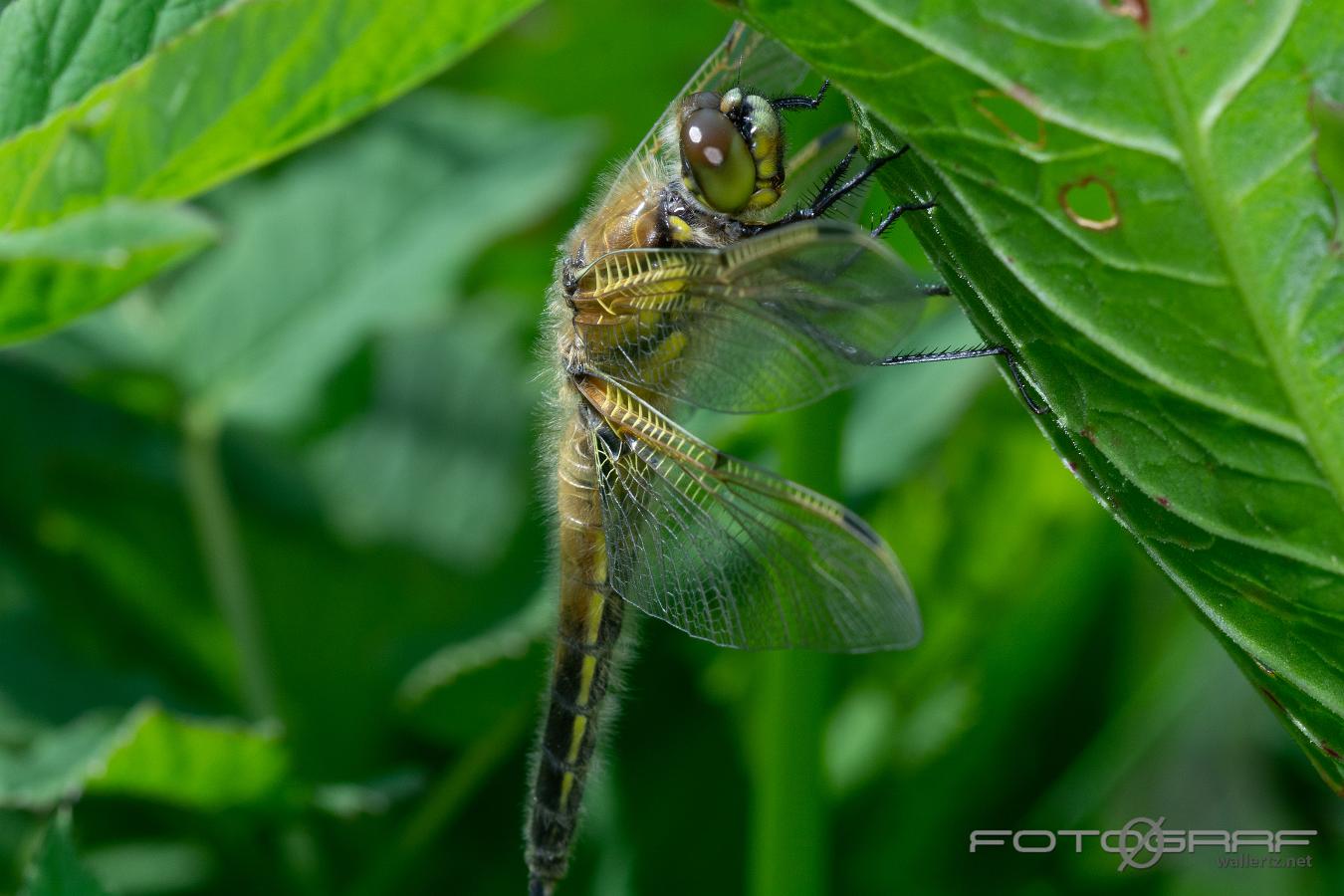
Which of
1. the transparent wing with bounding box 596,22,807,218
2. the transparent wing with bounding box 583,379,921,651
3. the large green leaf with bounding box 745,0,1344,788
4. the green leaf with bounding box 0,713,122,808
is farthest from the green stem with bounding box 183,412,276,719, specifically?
the large green leaf with bounding box 745,0,1344,788

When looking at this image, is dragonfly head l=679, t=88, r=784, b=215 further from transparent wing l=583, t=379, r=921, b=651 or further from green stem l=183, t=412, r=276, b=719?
green stem l=183, t=412, r=276, b=719

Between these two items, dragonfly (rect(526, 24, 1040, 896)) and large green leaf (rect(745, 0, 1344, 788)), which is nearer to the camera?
large green leaf (rect(745, 0, 1344, 788))

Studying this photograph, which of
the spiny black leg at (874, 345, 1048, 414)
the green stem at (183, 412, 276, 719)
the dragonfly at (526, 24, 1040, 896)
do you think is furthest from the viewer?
the green stem at (183, 412, 276, 719)

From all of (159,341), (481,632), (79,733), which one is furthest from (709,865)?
(159,341)

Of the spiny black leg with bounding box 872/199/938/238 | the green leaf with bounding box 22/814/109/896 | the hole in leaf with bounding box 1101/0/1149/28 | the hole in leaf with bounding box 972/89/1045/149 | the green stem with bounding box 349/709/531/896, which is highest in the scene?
the hole in leaf with bounding box 1101/0/1149/28

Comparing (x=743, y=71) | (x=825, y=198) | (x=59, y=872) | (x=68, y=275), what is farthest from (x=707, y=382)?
(x=59, y=872)

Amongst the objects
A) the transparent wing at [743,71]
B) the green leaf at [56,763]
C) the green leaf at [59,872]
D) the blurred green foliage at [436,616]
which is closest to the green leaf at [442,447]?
the blurred green foliage at [436,616]
